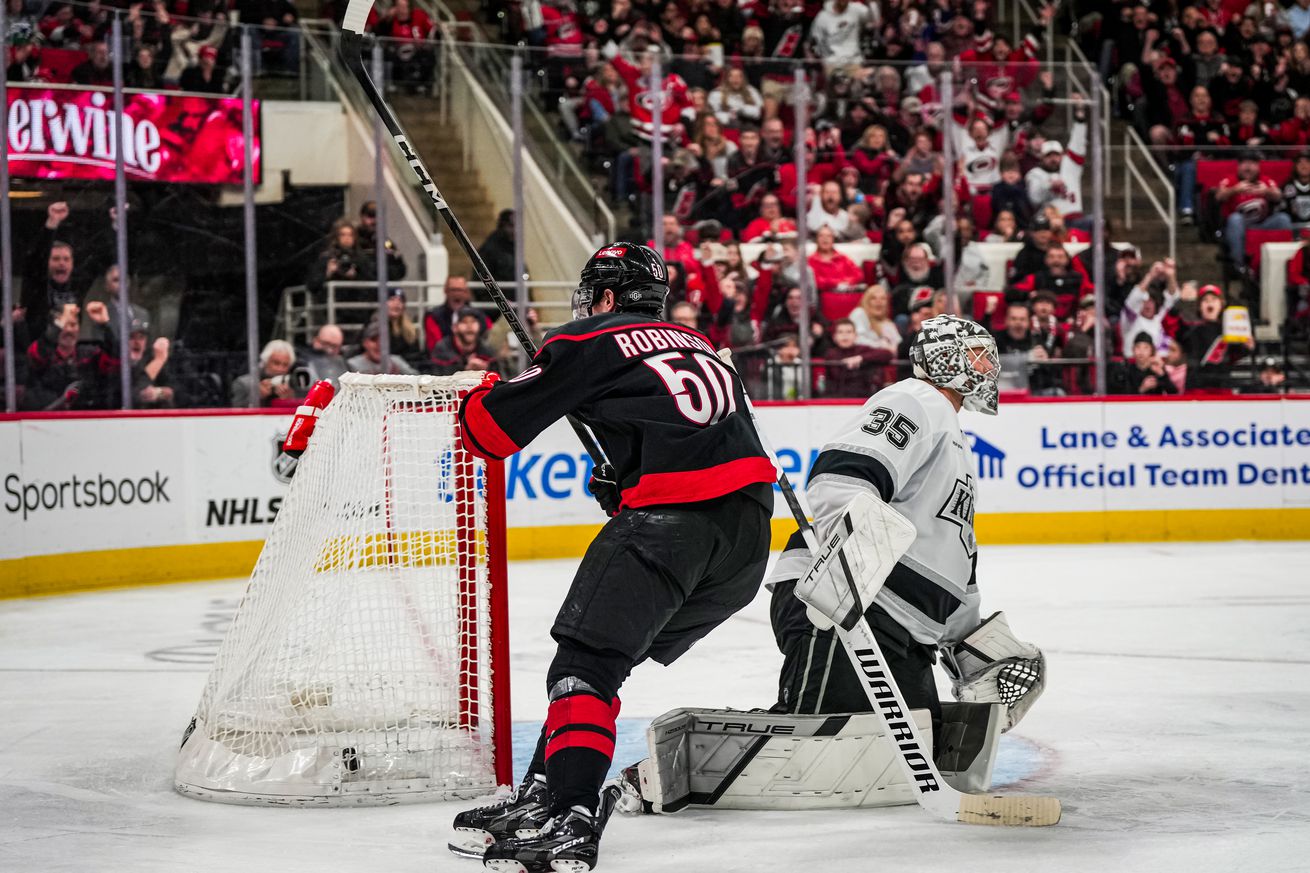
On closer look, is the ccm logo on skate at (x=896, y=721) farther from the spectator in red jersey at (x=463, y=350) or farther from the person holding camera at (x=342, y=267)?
the person holding camera at (x=342, y=267)

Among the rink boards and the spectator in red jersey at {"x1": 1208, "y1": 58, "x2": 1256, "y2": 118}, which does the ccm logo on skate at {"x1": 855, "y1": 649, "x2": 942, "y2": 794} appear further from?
the spectator in red jersey at {"x1": 1208, "y1": 58, "x2": 1256, "y2": 118}

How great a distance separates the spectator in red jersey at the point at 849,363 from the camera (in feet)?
28.5

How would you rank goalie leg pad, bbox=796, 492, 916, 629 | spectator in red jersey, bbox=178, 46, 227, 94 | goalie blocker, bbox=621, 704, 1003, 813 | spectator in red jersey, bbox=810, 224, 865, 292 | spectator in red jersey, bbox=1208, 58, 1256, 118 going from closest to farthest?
goalie leg pad, bbox=796, 492, 916, 629, goalie blocker, bbox=621, 704, 1003, 813, spectator in red jersey, bbox=178, 46, 227, 94, spectator in red jersey, bbox=810, 224, 865, 292, spectator in red jersey, bbox=1208, 58, 1256, 118

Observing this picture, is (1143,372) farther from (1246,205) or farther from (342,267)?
(342,267)

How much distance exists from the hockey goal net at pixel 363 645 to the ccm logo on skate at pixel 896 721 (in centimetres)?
80

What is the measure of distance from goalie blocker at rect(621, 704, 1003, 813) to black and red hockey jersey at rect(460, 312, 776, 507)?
0.59m

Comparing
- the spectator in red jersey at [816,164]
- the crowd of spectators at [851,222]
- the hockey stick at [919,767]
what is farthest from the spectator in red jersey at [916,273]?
the hockey stick at [919,767]

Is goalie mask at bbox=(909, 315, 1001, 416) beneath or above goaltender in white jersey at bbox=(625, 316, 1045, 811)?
above

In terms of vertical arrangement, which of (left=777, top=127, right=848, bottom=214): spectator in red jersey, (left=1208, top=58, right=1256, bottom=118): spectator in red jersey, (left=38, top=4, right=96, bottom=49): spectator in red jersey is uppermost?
(left=1208, top=58, right=1256, bottom=118): spectator in red jersey

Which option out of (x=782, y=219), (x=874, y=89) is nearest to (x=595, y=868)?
(x=782, y=219)

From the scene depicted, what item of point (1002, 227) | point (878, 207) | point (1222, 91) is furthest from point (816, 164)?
point (1222, 91)

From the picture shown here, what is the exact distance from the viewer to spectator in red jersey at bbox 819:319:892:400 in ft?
28.5

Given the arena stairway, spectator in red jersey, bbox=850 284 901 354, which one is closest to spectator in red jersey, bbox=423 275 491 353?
the arena stairway

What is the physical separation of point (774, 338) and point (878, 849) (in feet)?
18.8
